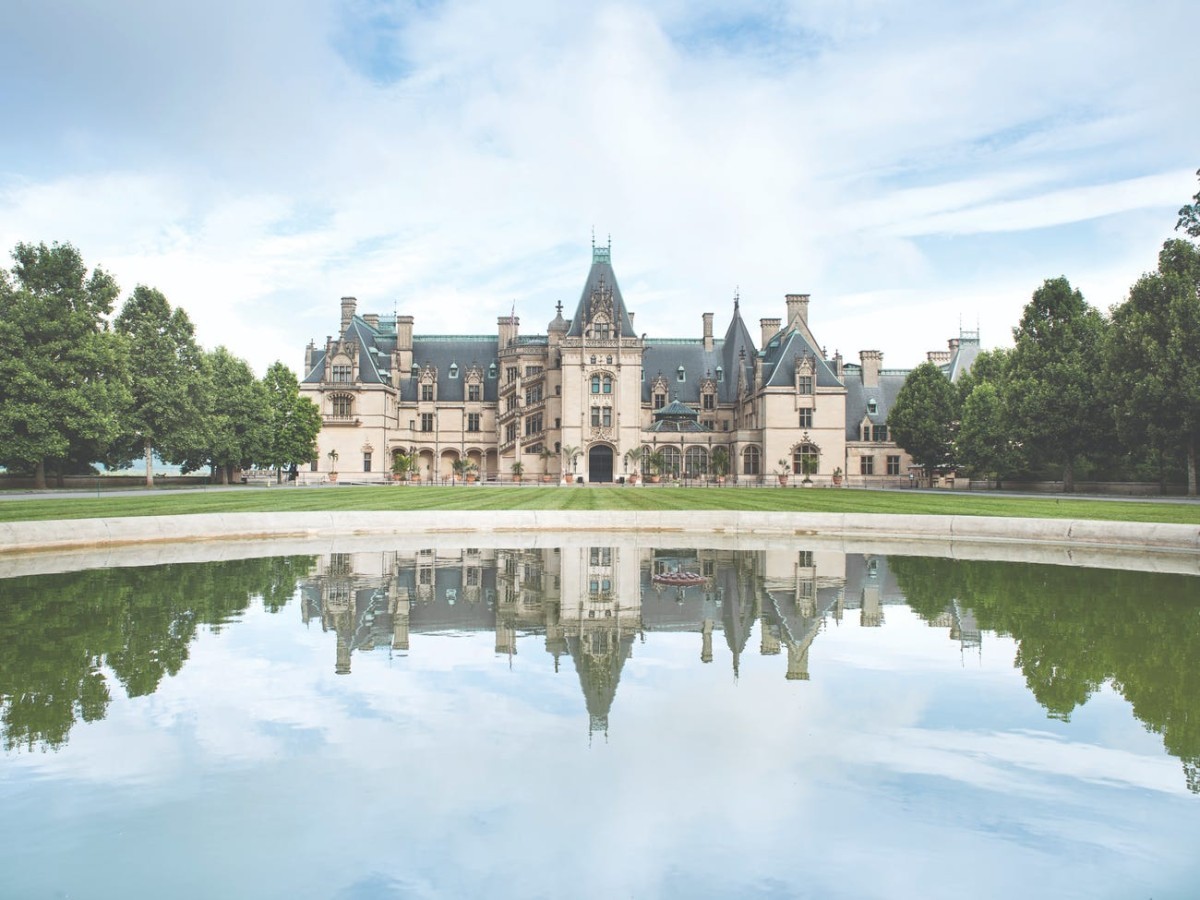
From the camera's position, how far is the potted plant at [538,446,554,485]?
71200 millimetres

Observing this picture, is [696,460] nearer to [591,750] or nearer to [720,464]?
[720,464]

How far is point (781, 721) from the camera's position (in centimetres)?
926

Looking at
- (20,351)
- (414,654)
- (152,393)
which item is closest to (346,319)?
(152,393)

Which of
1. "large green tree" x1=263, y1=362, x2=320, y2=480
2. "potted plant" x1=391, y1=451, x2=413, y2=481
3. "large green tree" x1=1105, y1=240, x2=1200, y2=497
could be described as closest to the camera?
"large green tree" x1=1105, y1=240, x2=1200, y2=497

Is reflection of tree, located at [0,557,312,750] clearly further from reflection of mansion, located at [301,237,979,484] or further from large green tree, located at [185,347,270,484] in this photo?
reflection of mansion, located at [301,237,979,484]

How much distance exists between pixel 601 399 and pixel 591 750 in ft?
204

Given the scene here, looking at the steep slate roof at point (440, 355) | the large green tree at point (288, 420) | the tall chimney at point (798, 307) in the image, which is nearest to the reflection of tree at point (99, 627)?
the large green tree at point (288, 420)

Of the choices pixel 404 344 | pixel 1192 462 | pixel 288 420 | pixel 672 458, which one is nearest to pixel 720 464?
pixel 672 458

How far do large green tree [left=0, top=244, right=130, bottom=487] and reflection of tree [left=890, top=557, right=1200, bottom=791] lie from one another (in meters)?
41.5

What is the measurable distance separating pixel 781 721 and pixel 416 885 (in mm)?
4527

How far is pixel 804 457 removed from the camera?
70.2 metres

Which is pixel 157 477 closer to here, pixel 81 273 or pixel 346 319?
pixel 81 273

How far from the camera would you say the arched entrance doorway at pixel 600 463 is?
7075cm

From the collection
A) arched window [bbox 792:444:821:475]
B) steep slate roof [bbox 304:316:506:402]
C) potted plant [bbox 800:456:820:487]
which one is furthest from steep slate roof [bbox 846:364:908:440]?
steep slate roof [bbox 304:316:506:402]
